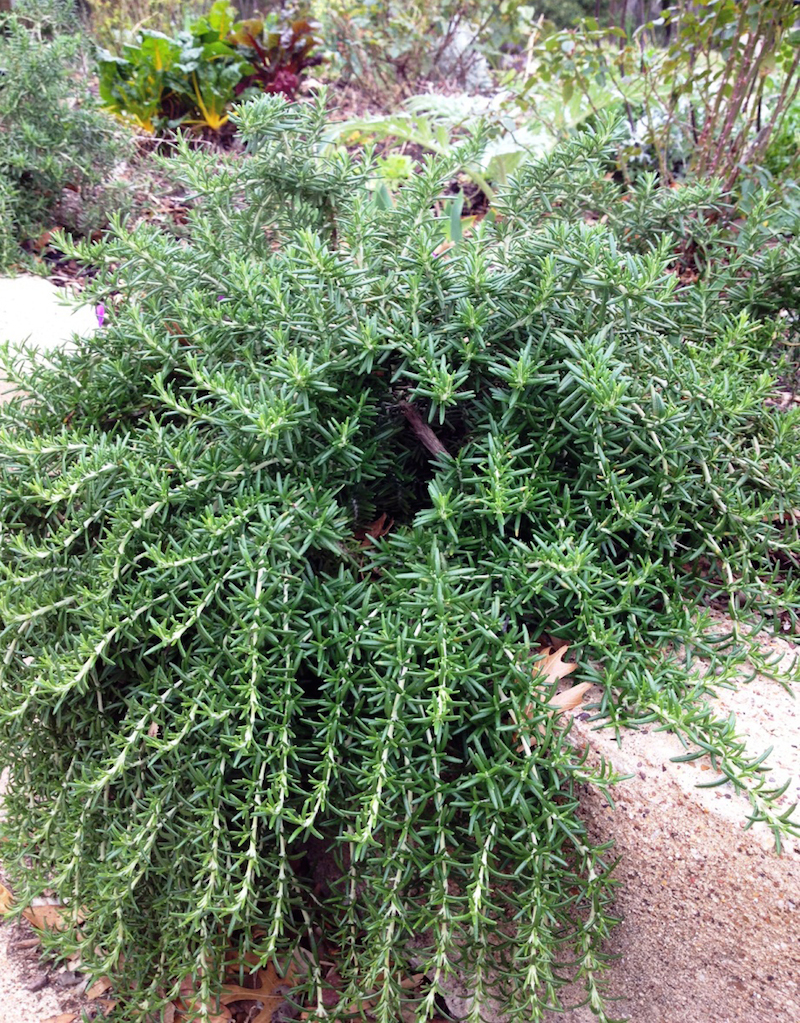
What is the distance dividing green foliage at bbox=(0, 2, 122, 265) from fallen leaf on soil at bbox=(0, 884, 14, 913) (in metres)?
2.96

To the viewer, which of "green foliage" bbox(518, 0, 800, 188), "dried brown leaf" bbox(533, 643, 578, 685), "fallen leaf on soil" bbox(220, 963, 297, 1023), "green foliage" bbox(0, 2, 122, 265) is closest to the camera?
"dried brown leaf" bbox(533, 643, 578, 685)

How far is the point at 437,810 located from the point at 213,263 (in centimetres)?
162

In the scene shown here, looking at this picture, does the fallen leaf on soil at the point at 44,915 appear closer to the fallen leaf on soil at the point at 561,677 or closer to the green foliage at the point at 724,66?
the fallen leaf on soil at the point at 561,677

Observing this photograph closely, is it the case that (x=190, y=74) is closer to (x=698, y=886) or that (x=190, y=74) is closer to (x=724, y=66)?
(x=724, y=66)

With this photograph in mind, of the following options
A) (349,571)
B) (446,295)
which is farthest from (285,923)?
(446,295)

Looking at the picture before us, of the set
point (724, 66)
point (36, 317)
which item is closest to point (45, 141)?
point (36, 317)

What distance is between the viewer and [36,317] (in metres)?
3.46

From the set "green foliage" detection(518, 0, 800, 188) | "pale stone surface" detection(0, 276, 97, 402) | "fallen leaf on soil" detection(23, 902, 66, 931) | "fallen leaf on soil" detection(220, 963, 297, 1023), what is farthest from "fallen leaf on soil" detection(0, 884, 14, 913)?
"green foliage" detection(518, 0, 800, 188)

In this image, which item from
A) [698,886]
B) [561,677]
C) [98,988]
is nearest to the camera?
[698,886]

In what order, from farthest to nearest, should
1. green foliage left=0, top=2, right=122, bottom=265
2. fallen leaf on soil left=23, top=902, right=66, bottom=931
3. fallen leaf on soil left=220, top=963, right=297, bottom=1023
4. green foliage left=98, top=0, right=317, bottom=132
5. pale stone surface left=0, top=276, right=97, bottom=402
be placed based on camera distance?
1. green foliage left=98, top=0, right=317, bottom=132
2. green foliage left=0, top=2, right=122, bottom=265
3. pale stone surface left=0, top=276, right=97, bottom=402
4. fallen leaf on soil left=23, top=902, right=66, bottom=931
5. fallen leaf on soil left=220, top=963, right=297, bottom=1023

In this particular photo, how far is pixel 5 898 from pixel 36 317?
2.32 m

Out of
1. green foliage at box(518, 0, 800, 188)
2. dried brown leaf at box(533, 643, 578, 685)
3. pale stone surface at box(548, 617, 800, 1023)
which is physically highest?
green foliage at box(518, 0, 800, 188)

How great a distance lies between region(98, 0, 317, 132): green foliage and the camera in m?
5.62

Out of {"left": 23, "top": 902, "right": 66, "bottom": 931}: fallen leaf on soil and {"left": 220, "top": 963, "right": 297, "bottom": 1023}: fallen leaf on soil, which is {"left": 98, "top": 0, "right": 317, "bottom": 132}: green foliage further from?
{"left": 220, "top": 963, "right": 297, "bottom": 1023}: fallen leaf on soil
